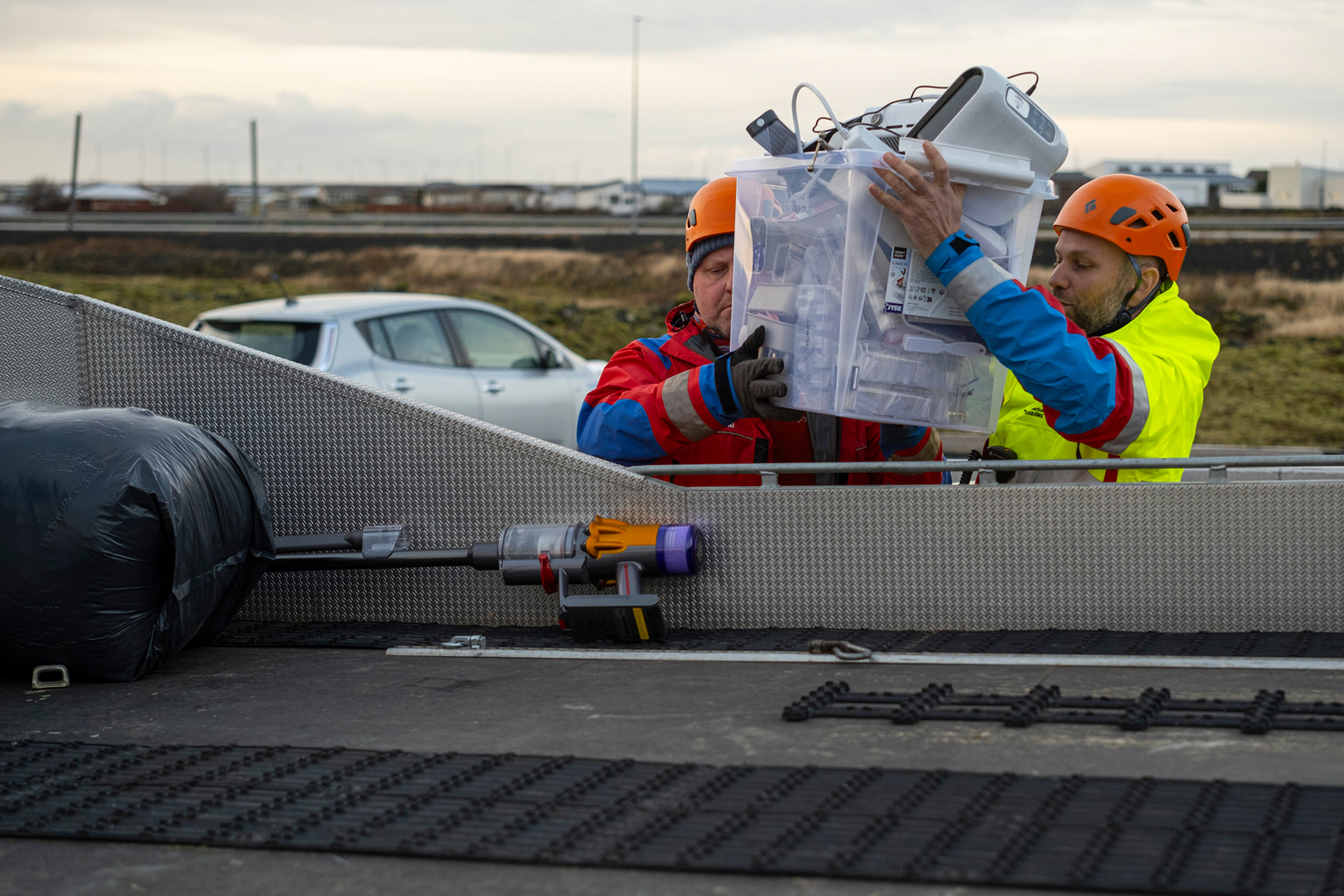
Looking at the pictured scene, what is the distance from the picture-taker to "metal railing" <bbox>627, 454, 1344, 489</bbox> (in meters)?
3.46

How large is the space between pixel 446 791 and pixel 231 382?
2142mm

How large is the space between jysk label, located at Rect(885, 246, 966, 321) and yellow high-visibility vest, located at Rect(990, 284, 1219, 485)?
0.57m

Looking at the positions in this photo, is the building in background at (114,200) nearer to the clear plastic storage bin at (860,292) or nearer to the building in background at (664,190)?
the building in background at (664,190)

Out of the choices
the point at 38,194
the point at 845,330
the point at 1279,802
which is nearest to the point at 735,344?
the point at 845,330

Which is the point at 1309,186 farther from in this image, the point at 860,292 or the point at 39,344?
the point at 39,344

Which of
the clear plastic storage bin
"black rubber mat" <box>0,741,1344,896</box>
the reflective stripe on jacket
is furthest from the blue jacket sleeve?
"black rubber mat" <box>0,741,1344,896</box>

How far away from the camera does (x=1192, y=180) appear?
178 ft

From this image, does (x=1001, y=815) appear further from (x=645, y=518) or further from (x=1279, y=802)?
(x=645, y=518)

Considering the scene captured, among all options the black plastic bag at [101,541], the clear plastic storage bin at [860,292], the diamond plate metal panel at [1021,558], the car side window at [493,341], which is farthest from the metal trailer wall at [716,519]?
the car side window at [493,341]

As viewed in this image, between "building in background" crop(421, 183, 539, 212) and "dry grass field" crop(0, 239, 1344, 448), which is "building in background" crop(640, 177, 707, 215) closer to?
"building in background" crop(421, 183, 539, 212)

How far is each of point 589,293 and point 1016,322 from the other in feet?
83.3

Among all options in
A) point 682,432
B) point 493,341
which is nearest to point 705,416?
point 682,432

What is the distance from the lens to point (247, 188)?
338 ft

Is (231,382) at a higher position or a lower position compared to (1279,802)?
higher
